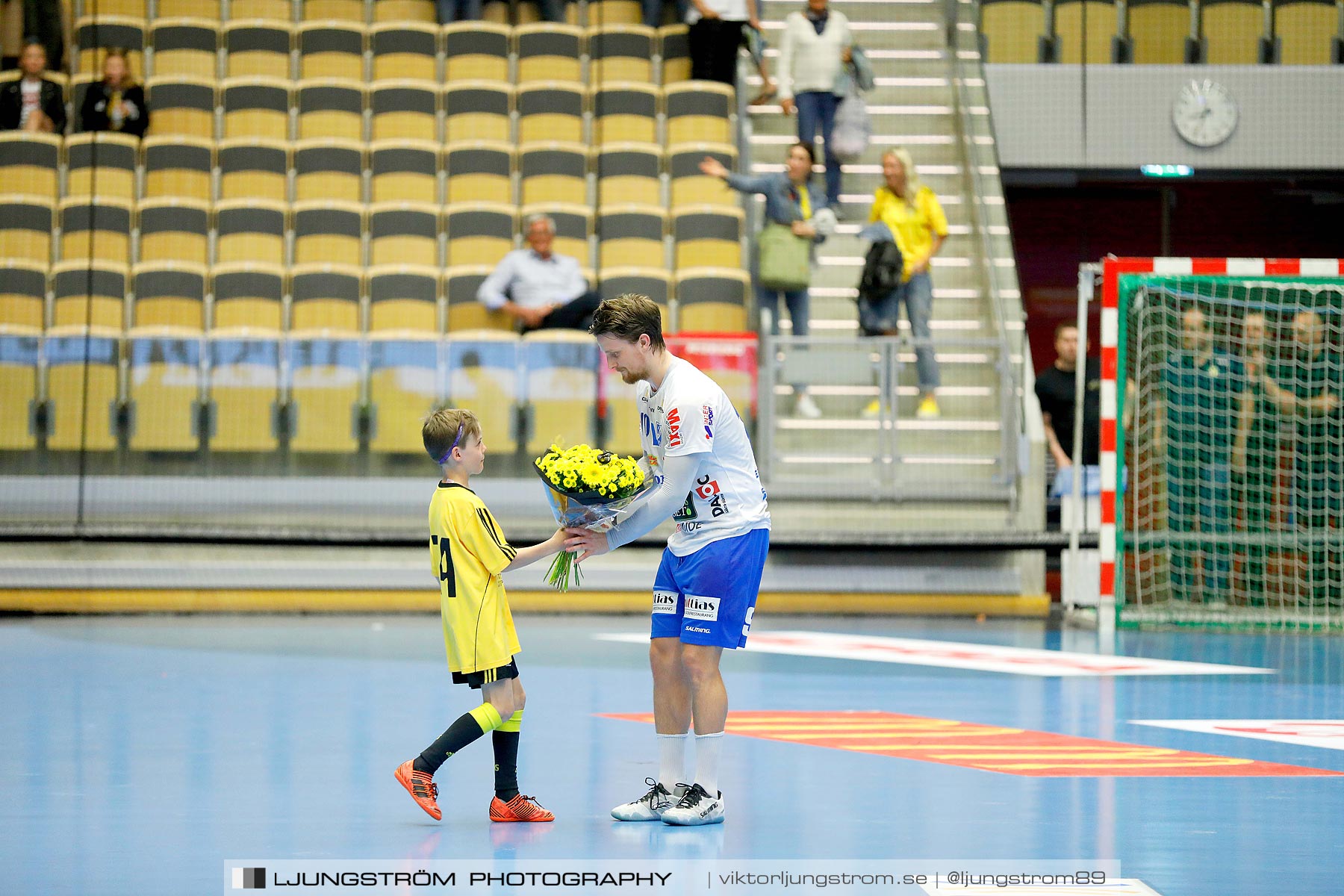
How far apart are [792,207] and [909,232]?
1021 millimetres

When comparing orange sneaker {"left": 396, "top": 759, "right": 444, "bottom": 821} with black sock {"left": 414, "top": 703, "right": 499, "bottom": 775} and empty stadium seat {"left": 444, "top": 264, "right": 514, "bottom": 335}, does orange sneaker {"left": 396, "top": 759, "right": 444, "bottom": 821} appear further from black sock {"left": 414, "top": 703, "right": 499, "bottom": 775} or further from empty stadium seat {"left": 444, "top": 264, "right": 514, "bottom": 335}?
empty stadium seat {"left": 444, "top": 264, "right": 514, "bottom": 335}

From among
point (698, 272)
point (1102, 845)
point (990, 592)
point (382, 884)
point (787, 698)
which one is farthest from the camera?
point (698, 272)

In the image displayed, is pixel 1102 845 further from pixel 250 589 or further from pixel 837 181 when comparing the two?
pixel 837 181

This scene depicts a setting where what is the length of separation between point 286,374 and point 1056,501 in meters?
6.07

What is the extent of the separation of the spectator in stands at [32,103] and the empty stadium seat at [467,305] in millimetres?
3773

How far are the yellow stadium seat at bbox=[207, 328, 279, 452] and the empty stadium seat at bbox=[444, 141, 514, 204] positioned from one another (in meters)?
3.30

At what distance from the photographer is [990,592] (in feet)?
41.9

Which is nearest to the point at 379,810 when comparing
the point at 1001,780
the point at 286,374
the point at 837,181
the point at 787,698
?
the point at 1001,780

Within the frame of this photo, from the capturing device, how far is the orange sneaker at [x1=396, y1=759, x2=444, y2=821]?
504 cm

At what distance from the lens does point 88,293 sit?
12570mm

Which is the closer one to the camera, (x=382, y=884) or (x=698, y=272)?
(x=382, y=884)

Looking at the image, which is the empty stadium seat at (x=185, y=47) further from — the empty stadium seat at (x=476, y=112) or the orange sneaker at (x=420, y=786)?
the orange sneaker at (x=420, y=786)

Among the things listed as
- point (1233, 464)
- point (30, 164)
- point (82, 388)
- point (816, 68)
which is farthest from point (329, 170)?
point (1233, 464)

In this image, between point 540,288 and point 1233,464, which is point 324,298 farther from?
point 1233,464
